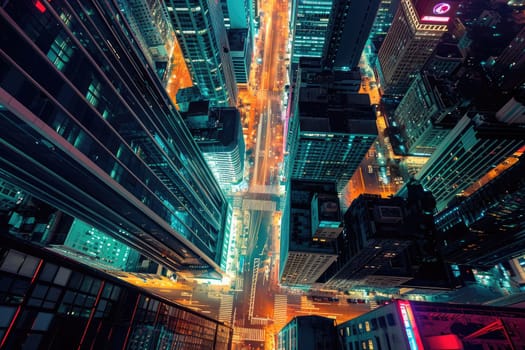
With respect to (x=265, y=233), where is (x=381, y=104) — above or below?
above

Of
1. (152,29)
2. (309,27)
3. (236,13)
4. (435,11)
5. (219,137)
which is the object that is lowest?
(219,137)

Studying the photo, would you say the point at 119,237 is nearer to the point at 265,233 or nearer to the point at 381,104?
the point at 265,233

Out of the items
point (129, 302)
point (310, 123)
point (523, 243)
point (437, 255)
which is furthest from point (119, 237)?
point (523, 243)

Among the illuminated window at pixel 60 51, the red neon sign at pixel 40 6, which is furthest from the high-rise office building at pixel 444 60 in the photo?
the red neon sign at pixel 40 6

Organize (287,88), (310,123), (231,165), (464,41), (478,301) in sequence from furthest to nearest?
(287,88) < (464,41) < (231,165) < (478,301) < (310,123)

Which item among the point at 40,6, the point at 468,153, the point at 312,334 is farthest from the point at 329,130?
the point at 40,6

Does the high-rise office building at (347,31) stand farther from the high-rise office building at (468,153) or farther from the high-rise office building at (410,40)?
the high-rise office building at (468,153)

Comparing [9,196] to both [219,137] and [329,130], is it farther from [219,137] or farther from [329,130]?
[329,130]
